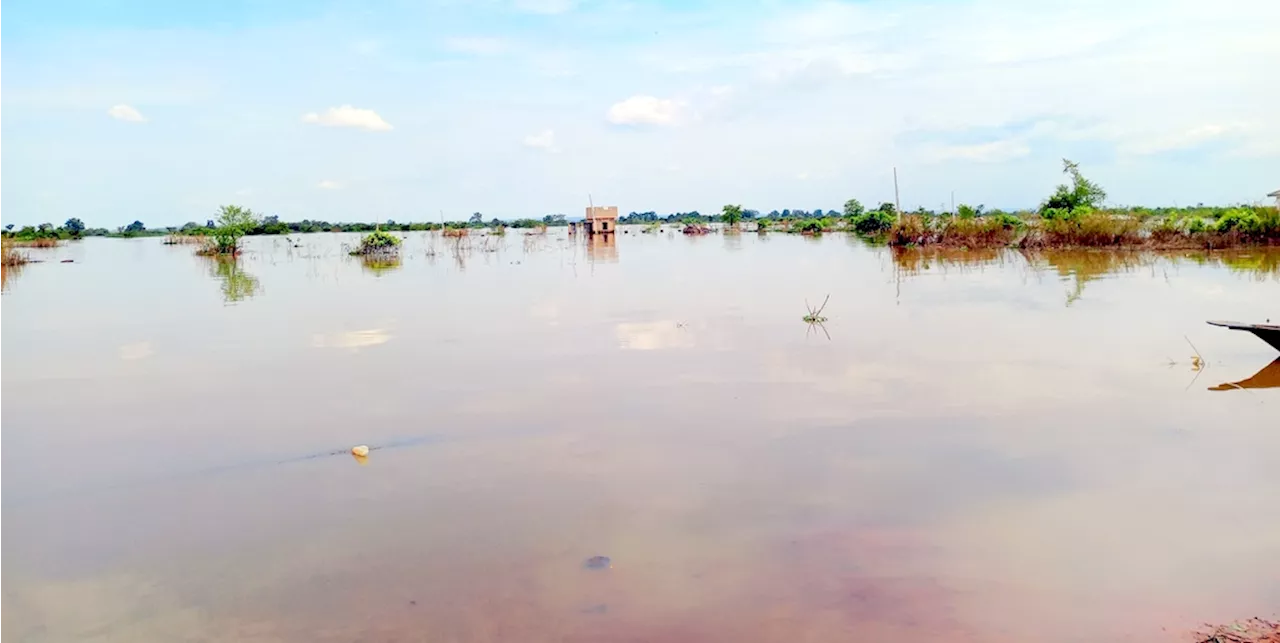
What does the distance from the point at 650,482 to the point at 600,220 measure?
4193 centimetres

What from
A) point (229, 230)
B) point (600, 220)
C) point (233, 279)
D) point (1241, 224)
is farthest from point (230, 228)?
point (1241, 224)

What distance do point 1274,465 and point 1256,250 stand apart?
19154mm

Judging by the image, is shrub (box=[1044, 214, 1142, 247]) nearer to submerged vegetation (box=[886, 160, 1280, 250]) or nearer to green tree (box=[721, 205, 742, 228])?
submerged vegetation (box=[886, 160, 1280, 250])

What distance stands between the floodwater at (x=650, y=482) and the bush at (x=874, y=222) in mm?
28469

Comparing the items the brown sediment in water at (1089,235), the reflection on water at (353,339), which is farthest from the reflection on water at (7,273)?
the brown sediment in water at (1089,235)

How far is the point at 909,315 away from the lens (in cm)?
1052

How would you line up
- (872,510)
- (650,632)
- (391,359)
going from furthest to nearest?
(391,359) → (872,510) → (650,632)

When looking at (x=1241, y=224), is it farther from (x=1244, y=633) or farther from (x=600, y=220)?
(x=600, y=220)

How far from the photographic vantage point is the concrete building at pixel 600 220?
1778 inches

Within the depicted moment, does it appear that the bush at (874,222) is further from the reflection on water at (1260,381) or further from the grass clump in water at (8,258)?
the grass clump in water at (8,258)

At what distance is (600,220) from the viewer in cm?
4600

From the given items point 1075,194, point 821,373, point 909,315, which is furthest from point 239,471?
point 1075,194

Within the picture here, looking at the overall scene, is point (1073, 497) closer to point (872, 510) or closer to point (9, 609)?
point (872, 510)

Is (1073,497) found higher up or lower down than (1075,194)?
lower down
